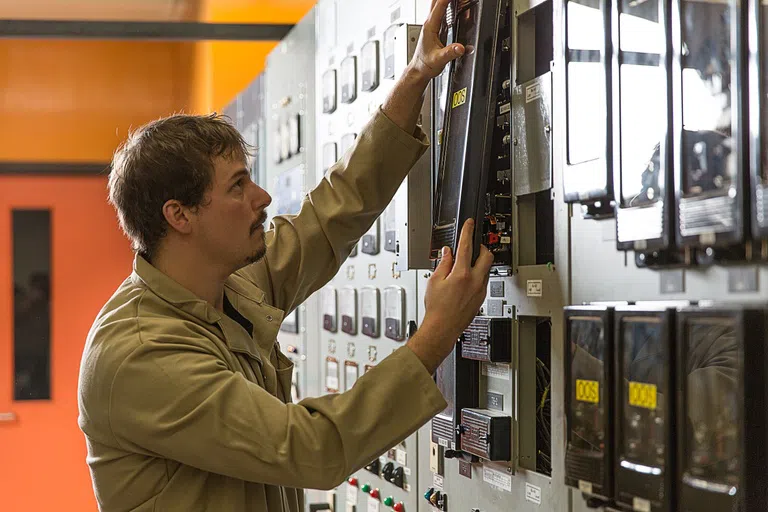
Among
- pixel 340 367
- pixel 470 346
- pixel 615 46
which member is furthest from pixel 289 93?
pixel 615 46

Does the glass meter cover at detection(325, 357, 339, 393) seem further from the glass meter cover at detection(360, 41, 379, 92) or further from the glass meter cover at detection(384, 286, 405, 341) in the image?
the glass meter cover at detection(360, 41, 379, 92)

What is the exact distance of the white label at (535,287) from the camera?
7.59 ft

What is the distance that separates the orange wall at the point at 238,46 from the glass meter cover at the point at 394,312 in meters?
3.57

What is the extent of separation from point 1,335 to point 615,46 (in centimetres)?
769

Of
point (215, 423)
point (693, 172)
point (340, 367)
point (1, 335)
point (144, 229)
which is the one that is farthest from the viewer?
point (1, 335)

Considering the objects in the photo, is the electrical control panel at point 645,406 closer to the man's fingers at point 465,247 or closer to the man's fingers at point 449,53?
the man's fingers at point 465,247

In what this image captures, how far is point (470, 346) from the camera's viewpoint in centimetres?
259

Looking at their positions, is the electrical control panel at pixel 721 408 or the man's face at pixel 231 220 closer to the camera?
the electrical control panel at pixel 721 408

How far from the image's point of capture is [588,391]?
200 cm

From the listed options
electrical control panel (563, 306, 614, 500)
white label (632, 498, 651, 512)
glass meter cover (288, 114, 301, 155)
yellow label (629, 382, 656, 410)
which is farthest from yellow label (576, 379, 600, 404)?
glass meter cover (288, 114, 301, 155)

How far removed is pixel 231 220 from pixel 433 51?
0.66 m

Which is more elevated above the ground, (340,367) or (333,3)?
(333,3)

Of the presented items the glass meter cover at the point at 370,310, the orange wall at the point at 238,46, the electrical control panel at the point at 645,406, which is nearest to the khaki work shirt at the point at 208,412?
the electrical control panel at the point at 645,406

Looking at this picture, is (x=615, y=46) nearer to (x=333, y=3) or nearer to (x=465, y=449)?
(x=465, y=449)
